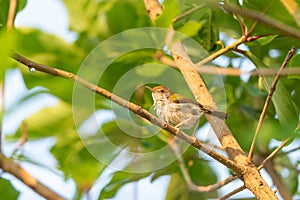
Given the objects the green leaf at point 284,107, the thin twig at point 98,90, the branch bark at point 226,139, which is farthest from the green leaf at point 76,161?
the green leaf at point 284,107

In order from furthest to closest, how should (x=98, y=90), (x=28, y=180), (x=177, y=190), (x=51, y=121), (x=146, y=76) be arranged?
(x=177, y=190)
(x=146, y=76)
(x=51, y=121)
(x=98, y=90)
(x=28, y=180)

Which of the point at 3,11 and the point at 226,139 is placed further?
the point at 226,139

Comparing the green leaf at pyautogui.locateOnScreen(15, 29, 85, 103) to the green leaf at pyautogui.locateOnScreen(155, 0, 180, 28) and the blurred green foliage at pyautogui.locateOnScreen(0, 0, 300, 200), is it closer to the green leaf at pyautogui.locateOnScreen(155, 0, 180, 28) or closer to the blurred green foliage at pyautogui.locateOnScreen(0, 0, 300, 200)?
the blurred green foliage at pyautogui.locateOnScreen(0, 0, 300, 200)

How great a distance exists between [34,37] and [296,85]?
1.16 m

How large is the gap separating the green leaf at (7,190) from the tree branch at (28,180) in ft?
1.46

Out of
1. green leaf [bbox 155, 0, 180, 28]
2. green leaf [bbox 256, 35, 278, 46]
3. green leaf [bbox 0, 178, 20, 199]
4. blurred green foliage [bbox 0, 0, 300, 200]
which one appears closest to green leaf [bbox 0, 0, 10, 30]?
blurred green foliage [bbox 0, 0, 300, 200]

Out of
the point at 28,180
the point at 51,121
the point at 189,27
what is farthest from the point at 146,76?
the point at 28,180

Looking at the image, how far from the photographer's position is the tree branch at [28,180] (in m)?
1.11

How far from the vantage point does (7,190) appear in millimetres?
1655

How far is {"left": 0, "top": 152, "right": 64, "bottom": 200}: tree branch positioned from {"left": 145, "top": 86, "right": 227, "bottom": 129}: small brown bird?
1492mm

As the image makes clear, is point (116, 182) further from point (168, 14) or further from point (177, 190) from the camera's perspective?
point (168, 14)

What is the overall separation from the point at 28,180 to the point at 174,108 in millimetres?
2302

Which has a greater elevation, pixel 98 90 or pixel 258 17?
pixel 258 17

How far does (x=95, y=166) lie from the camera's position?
1967mm
